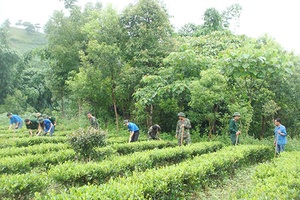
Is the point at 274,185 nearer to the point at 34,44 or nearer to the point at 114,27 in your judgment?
the point at 114,27

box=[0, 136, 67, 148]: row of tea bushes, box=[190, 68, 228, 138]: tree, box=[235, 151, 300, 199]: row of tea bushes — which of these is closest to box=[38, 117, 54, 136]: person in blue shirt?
box=[0, 136, 67, 148]: row of tea bushes

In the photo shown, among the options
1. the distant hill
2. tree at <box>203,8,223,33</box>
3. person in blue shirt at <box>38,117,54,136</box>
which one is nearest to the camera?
person in blue shirt at <box>38,117,54,136</box>

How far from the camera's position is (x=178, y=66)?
13531 mm

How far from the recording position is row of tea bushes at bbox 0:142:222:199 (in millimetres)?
4941

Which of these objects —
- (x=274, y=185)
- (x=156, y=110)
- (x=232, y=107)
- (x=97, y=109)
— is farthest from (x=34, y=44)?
(x=274, y=185)

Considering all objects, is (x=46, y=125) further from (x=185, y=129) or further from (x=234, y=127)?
(x=234, y=127)

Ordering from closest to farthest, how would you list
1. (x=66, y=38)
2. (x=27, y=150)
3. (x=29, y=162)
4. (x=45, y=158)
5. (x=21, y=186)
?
1. (x=21, y=186)
2. (x=29, y=162)
3. (x=45, y=158)
4. (x=27, y=150)
5. (x=66, y=38)

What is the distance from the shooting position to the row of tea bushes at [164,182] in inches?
161

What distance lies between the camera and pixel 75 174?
226 inches

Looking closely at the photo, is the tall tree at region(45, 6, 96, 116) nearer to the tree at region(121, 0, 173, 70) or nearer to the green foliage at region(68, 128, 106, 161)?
the tree at region(121, 0, 173, 70)

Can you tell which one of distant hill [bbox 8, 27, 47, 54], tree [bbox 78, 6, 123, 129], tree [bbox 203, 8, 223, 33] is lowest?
tree [bbox 78, 6, 123, 129]

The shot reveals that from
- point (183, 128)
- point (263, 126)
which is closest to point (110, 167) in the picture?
point (183, 128)

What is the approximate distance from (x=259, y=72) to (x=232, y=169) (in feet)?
14.5

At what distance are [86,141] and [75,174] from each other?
224 cm
